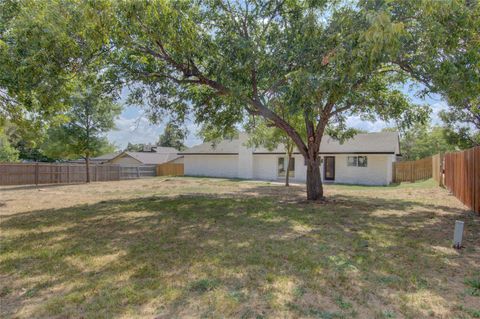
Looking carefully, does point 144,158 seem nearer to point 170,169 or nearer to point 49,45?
point 170,169

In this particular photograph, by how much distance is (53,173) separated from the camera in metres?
23.3

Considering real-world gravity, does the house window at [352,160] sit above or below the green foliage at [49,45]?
below

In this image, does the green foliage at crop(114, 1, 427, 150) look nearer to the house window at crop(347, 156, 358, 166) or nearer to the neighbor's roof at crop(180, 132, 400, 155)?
the neighbor's roof at crop(180, 132, 400, 155)

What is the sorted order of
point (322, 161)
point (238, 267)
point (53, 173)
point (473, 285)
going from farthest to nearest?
1. point (322, 161)
2. point (53, 173)
3. point (238, 267)
4. point (473, 285)

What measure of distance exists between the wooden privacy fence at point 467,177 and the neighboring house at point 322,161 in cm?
614

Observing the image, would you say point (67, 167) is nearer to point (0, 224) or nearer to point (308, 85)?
point (0, 224)

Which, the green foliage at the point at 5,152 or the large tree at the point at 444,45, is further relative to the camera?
the green foliage at the point at 5,152

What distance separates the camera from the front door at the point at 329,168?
24047mm

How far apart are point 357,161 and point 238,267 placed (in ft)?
Result: 65.7

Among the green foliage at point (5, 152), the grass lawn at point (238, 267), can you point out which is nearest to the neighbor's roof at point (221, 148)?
the green foliage at point (5, 152)

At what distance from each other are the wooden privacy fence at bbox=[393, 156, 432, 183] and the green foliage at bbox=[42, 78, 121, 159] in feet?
66.5

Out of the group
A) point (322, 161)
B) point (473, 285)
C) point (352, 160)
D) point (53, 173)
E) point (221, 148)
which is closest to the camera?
point (473, 285)

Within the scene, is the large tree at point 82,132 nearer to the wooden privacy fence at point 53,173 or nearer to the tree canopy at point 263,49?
the wooden privacy fence at point 53,173

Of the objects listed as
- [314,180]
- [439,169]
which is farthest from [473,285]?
[439,169]
